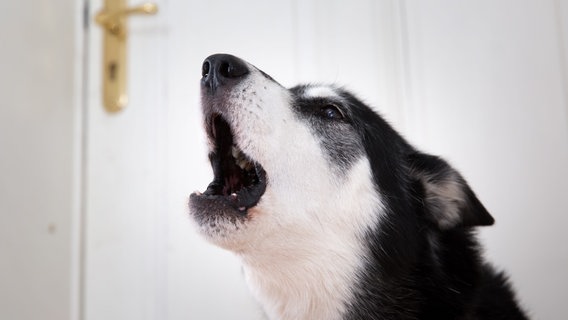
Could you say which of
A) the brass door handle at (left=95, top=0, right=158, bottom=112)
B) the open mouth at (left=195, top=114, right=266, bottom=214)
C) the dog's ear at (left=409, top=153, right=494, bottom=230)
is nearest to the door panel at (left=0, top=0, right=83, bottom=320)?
the brass door handle at (left=95, top=0, right=158, bottom=112)

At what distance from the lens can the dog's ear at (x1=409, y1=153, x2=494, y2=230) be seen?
104 cm

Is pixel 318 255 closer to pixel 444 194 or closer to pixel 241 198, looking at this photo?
pixel 241 198

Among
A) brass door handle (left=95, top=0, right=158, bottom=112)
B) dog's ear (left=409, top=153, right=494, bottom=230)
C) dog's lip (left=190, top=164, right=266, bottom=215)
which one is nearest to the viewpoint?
dog's lip (left=190, top=164, right=266, bottom=215)

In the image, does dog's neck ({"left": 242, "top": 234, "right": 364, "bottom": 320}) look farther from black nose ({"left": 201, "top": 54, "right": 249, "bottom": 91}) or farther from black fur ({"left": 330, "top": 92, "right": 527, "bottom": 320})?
black nose ({"left": 201, "top": 54, "right": 249, "bottom": 91})

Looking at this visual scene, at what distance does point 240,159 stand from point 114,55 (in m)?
0.95

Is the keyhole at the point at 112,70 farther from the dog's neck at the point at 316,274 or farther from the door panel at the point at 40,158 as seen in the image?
the dog's neck at the point at 316,274

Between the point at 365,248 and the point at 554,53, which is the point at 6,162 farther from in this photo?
the point at 554,53

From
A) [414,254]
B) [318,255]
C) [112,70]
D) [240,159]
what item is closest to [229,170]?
[240,159]

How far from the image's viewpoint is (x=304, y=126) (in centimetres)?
100

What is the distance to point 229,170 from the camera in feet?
3.30

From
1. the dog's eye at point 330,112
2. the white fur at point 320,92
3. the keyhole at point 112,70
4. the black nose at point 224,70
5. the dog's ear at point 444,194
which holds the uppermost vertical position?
the keyhole at point 112,70

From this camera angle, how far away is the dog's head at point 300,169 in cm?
90

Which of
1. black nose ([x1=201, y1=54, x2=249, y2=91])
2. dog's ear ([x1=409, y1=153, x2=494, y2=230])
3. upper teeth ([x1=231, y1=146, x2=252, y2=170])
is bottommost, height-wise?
dog's ear ([x1=409, y1=153, x2=494, y2=230])

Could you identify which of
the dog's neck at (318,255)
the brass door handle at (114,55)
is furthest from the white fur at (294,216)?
the brass door handle at (114,55)
